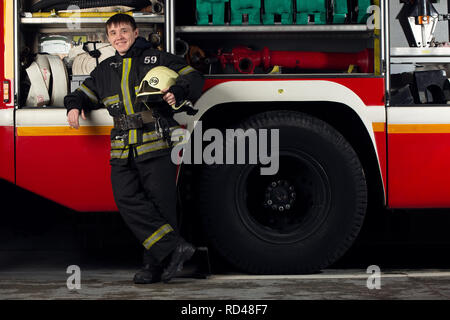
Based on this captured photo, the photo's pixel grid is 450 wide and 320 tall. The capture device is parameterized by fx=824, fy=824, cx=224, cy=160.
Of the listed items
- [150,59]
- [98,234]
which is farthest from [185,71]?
[98,234]

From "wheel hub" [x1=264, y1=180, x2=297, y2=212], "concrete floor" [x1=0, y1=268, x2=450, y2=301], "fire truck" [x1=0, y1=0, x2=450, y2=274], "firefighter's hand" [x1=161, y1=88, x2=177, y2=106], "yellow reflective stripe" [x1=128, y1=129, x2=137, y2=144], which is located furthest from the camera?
"wheel hub" [x1=264, y1=180, x2=297, y2=212]

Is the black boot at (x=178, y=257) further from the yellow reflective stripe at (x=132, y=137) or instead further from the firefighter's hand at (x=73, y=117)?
the firefighter's hand at (x=73, y=117)

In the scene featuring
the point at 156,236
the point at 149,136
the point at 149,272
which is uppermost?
the point at 149,136

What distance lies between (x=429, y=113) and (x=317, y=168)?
0.76 m

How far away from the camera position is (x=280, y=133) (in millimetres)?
5117

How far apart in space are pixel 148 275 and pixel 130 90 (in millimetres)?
1089

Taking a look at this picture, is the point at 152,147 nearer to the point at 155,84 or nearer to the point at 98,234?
the point at 155,84

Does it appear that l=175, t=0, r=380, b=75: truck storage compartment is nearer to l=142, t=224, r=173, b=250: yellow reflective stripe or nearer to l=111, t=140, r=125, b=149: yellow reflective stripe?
l=111, t=140, r=125, b=149: yellow reflective stripe

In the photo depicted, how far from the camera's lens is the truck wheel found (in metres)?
5.06

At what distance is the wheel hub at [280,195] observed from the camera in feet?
16.9

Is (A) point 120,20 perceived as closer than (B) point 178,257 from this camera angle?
→ No

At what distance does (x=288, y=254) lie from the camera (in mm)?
5047

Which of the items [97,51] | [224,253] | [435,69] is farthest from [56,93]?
[435,69]

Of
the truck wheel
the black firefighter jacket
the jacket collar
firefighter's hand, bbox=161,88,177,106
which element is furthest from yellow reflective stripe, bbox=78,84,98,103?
the truck wheel
